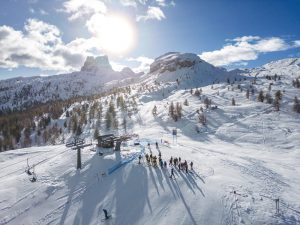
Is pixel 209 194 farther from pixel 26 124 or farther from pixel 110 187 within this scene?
pixel 26 124

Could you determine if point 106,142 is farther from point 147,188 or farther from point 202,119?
point 202,119

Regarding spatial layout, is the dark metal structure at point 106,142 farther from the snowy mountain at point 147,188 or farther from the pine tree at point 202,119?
the pine tree at point 202,119

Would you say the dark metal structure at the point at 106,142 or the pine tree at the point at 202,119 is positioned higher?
the dark metal structure at the point at 106,142

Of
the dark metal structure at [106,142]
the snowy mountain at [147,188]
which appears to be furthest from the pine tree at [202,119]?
the dark metal structure at [106,142]

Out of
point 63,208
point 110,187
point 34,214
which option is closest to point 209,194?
point 110,187

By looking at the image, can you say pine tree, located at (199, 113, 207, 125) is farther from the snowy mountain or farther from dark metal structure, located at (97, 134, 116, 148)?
dark metal structure, located at (97, 134, 116, 148)

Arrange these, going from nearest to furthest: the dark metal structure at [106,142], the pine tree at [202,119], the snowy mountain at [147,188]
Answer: the snowy mountain at [147,188]
the dark metal structure at [106,142]
the pine tree at [202,119]

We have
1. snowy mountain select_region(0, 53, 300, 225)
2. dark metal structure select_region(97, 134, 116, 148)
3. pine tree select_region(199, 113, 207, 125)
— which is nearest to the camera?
snowy mountain select_region(0, 53, 300, 225)

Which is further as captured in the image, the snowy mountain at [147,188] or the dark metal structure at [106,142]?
the dark metal structure at [106,142]

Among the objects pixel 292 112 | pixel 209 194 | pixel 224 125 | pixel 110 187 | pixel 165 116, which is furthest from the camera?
pixel 165 116

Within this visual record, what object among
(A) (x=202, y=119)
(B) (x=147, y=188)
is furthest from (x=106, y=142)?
(A) (x=202, y=119)

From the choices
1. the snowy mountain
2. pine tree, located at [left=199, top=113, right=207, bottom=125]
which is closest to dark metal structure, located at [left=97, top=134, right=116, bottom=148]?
the snowy mountain
